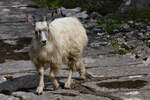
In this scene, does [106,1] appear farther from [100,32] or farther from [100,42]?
[100,42]

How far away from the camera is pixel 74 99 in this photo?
656cm

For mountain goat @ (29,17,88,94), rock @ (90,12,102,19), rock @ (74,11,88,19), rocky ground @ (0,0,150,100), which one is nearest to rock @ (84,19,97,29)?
rocky ground @ (0,0,150,100)

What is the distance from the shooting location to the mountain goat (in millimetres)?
6488

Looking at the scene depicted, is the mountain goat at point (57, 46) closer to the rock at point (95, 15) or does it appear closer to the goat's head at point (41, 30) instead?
the goat's head at point (41, 30)

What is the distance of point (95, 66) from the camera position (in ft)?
28.4

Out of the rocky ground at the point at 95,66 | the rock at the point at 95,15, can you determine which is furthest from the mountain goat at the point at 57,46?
the rock at the point at 95,15

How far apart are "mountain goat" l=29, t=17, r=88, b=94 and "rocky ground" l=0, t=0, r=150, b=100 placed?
0.36 m

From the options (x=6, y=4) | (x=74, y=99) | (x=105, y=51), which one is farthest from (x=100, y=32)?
(x=6, y=4)

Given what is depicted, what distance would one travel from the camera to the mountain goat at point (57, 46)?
21.3 ft

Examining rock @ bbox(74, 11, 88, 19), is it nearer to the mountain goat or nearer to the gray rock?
the gray rock

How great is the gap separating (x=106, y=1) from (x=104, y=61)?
21.7ft

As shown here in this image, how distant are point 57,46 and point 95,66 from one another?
2034 mm

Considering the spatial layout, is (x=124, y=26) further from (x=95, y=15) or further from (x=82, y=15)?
(x=82, y=15)

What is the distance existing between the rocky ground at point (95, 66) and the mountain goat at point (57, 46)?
1.17 ft
